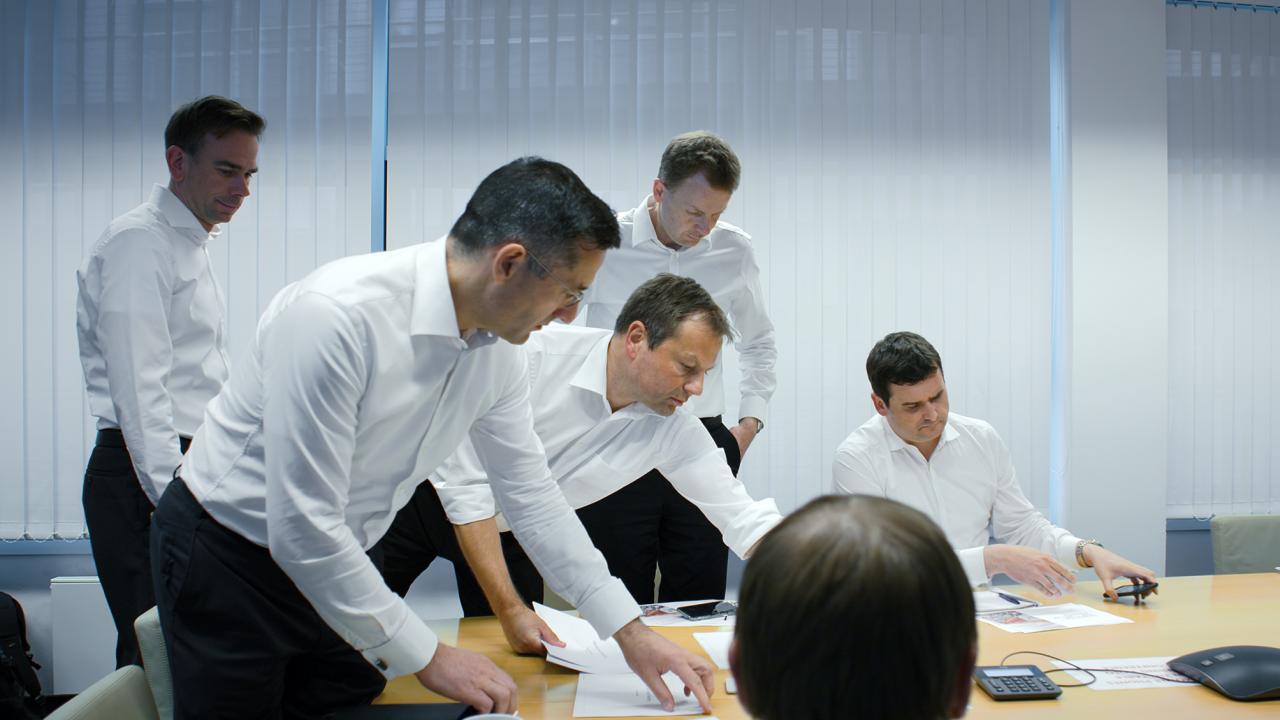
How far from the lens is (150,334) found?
2295 mm

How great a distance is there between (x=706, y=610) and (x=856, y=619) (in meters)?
1.44

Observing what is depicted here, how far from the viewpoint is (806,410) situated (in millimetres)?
3750

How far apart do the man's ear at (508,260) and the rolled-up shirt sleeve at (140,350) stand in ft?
4.70

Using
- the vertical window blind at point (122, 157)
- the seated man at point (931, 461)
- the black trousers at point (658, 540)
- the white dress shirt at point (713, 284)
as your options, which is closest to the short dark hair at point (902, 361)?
the seated man at point (931, 461)

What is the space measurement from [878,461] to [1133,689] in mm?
1200

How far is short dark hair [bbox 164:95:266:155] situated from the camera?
2436mm

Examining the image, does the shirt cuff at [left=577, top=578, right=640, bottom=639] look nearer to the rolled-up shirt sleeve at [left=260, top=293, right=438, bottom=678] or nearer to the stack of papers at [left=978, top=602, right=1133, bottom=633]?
the rolled-up shirt sleeve at [left=260, top=293, right=438, bottom=678]

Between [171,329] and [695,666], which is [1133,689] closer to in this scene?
[695,666]

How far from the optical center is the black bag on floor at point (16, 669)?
3121 mm

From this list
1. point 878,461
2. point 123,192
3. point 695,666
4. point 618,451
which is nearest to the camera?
point 695,666

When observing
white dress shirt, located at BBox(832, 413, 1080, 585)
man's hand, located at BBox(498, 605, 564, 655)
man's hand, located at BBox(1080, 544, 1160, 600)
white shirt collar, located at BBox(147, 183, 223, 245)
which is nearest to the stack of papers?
man's hand, located at BBox(1080, 544, 1160, 600)

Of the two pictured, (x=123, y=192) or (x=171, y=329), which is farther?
(x=123, y=192)

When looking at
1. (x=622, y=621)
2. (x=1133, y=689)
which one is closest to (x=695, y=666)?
(x=622, y=621)

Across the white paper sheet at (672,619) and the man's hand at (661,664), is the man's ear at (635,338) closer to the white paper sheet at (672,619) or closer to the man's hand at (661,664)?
the white paper sheet at (672,619)
